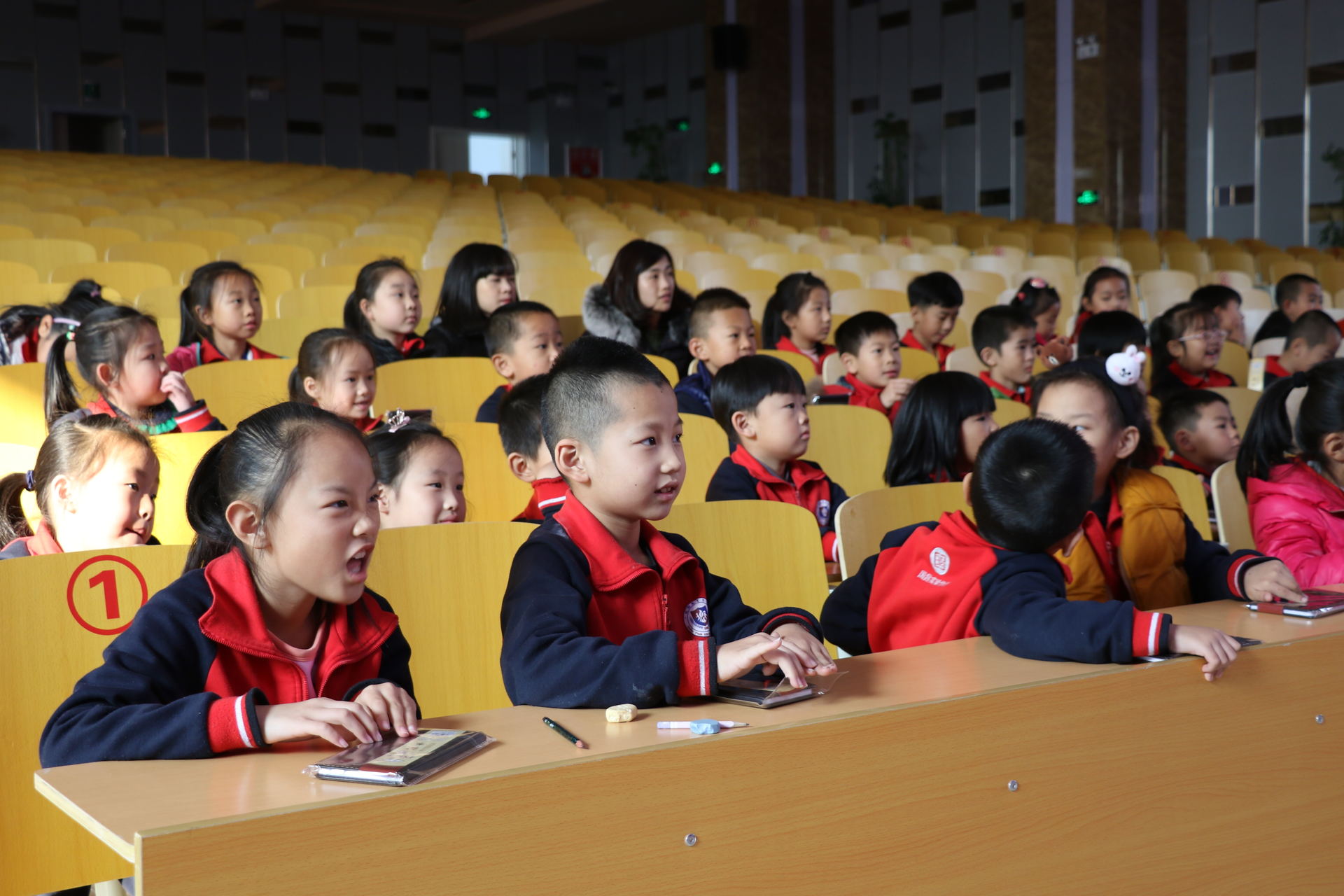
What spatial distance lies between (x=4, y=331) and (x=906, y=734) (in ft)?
10.7

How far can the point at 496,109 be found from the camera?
18484 millimetres

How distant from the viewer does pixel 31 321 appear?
3.54 m

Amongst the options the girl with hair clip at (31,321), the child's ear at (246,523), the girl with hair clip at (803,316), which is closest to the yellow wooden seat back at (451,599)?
the child's ear at (246,523)

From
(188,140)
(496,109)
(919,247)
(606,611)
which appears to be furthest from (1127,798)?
(496,109)

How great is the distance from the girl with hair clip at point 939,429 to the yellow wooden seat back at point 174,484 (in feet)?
4.95

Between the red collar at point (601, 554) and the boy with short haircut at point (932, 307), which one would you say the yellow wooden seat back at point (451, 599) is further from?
the boy with short haircut at point (932, 307)

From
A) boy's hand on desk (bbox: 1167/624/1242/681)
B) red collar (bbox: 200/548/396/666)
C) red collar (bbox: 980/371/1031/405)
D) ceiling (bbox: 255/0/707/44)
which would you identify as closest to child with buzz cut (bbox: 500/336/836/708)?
red collar (bbox: 200/548/396/666)

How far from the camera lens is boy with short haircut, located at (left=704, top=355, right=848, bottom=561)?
269cm

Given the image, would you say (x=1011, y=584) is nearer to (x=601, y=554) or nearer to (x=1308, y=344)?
(x=601, y=554)

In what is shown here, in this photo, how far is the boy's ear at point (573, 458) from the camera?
5.20 feet

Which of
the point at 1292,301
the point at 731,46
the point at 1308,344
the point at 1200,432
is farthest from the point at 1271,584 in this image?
the point at 731,46

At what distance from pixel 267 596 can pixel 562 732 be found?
465mm

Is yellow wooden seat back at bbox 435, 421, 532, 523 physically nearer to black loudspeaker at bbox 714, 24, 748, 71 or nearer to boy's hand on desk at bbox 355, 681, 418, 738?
boy's hand on desk at bbox 355, 681, 418, 738

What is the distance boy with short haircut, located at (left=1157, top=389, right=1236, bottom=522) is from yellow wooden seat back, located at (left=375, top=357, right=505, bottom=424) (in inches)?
77.5
